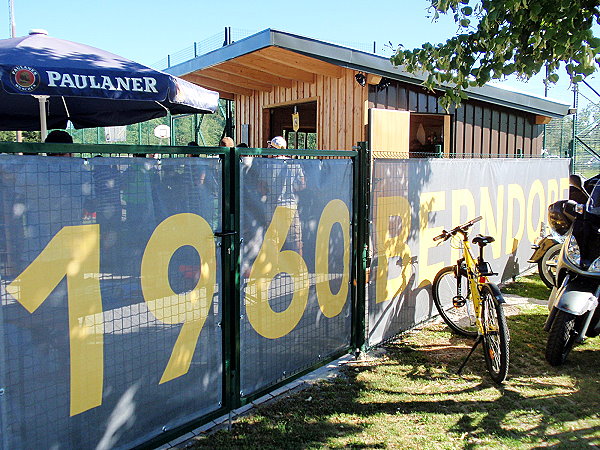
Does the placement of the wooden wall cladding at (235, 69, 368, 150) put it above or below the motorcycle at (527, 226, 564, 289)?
above

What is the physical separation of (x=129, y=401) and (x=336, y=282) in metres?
2.22

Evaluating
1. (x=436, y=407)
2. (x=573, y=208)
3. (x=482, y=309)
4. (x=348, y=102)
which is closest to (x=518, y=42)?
(x=573, y=208)

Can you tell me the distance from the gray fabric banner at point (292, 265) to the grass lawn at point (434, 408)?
1.15ft

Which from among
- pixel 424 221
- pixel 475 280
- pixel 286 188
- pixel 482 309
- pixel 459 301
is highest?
pixel 286 188

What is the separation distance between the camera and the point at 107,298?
9.54 feet

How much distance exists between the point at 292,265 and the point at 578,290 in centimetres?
259

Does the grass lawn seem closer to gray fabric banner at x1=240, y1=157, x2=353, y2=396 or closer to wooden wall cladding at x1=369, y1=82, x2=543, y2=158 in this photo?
gray fabric banner at x1=240, y1=157, x2=353, y2=396

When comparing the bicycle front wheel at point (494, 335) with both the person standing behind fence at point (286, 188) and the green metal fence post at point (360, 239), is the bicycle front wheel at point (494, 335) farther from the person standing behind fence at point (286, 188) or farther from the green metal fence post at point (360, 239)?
the person standing behind fence at point (286, 188)

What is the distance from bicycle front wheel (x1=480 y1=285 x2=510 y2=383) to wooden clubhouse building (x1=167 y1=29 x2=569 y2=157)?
2053 millimetres

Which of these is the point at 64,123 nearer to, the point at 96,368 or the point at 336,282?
the point at 336,282

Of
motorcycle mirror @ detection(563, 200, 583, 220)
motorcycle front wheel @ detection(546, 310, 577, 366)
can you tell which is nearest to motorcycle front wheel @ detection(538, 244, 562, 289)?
motorcycle mirror @ detection(563, 200, 583, 220)

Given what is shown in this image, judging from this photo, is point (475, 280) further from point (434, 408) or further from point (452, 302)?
point (434, 408)

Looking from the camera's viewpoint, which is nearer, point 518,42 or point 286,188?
point 286,188

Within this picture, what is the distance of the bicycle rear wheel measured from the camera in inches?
222
